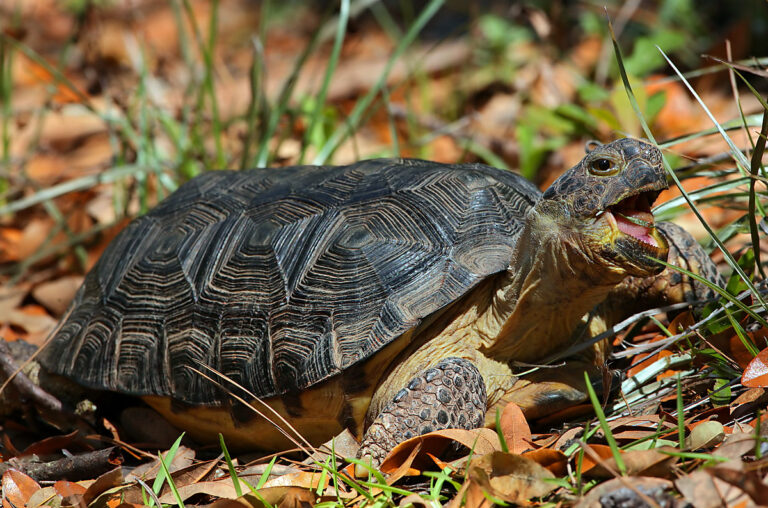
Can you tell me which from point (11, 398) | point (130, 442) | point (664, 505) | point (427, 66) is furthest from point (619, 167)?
point (427, 66)

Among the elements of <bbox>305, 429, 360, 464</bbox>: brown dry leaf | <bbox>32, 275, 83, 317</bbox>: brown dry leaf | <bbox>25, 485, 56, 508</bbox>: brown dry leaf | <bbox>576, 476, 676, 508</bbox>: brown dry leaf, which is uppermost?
<bbox>32, 275, 83, 317</bbox>: brown dry leaf

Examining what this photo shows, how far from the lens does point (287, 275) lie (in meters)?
3.09

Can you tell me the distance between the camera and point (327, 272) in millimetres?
3006

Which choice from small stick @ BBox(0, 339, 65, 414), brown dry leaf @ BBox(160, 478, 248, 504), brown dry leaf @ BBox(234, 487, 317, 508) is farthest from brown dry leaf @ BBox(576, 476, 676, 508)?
small stick @ BBox(0, 339, 65, 414)

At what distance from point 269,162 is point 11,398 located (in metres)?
2.22

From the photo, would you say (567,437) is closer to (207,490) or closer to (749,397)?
(749,397)

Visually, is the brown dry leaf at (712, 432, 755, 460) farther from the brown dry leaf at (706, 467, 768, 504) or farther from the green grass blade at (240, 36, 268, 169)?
the green grass blade at (240, 36, 268, 169)

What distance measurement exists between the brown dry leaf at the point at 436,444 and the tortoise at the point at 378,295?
0.18ft

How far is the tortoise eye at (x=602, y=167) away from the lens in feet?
8.04

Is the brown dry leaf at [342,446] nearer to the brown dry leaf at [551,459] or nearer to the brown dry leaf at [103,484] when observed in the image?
the brown dry leaf at [103,484]

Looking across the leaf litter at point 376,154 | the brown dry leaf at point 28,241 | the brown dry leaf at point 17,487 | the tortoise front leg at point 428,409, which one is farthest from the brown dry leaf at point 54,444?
the brown dry leaf at point 28,241

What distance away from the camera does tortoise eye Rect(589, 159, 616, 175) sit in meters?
2.45

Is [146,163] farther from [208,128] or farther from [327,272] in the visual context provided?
[327,272]

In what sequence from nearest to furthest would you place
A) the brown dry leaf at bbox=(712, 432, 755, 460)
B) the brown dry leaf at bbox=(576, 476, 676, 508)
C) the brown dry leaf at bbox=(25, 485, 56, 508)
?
the brown dry leaf at bbox=(576, 476, 676, 508), the brown dry leaf at bbox=(712, 432, 755, 460), the brown dry leaf at bbox=(25, 485, 56, 508)
